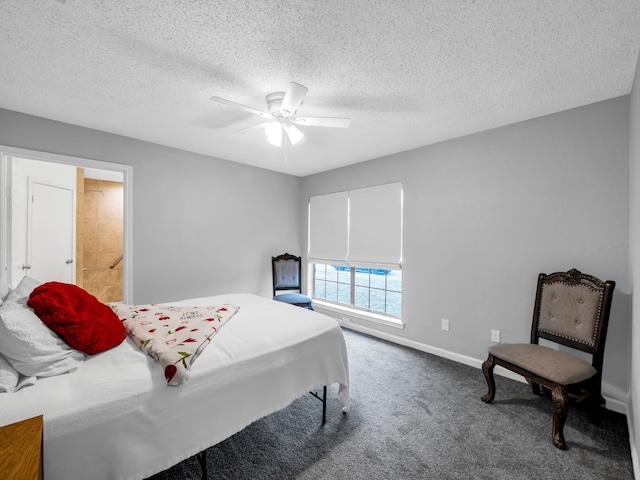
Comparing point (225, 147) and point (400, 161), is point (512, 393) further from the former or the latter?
point (225, 147)

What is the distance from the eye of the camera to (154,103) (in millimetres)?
2439

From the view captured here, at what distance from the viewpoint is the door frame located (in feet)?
8.47

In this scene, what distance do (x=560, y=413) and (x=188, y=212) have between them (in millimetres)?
4126

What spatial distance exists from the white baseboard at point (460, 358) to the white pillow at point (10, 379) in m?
3.46

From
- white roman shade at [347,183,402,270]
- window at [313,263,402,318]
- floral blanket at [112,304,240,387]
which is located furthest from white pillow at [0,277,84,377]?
window at [313,263,402,318]

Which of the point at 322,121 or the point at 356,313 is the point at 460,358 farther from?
the point at 322,121

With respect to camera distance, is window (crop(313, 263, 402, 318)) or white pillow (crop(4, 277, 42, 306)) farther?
window (crop(313, 263, 402, 318))

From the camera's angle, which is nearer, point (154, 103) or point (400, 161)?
point (154, 103)

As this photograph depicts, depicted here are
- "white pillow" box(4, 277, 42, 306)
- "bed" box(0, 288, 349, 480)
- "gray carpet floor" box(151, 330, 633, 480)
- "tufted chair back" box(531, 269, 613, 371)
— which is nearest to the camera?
"bed" box(0, 288, 349, 480)

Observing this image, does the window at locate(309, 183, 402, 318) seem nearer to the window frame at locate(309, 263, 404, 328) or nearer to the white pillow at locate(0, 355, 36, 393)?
the window frame at locate(309, 263, 404, 328)

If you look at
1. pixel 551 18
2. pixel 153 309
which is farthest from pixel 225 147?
pixel 551 18

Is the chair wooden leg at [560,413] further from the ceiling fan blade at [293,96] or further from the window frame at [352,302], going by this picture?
the ceiling fan blade at [293,96]

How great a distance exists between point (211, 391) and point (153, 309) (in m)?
1.10

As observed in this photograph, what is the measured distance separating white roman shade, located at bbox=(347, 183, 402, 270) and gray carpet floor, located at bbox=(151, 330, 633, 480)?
1.71m
